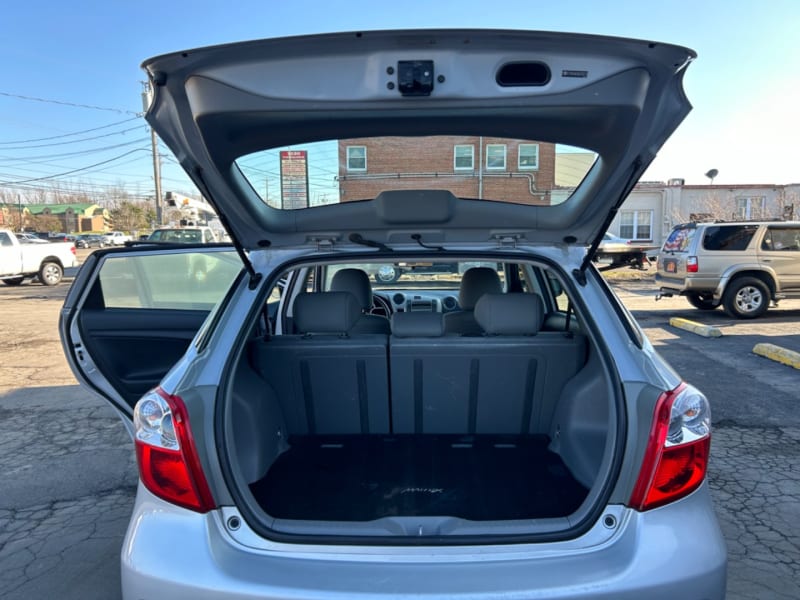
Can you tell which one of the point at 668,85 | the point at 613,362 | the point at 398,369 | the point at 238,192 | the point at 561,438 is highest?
the point at 668,85

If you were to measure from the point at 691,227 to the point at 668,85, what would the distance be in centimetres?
1047

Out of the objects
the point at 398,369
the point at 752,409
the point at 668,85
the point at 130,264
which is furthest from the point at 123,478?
the point at 752,409

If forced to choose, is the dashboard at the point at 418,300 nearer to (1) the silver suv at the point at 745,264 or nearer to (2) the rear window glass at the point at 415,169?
(2) the rear window glass at the point at 415,169

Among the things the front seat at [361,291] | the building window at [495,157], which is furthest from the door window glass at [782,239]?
the building window at [495,157]

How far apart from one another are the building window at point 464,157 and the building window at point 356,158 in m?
0.37

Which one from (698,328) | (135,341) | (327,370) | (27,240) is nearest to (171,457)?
(327,370)

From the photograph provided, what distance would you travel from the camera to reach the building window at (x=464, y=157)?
6.99 feet

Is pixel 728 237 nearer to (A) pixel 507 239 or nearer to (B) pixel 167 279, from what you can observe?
(A) pixel 507 239

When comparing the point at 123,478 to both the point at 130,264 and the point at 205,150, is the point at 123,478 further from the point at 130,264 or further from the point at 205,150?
the point at 205,150

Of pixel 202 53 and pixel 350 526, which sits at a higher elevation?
pixel 202 53

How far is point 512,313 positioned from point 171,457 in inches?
67.6

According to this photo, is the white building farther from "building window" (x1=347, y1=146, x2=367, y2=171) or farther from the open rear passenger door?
"building window" (x1=347, y1=146, x2=367, y2=171)

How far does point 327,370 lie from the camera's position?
2.86 metres

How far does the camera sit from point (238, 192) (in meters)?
2.15
